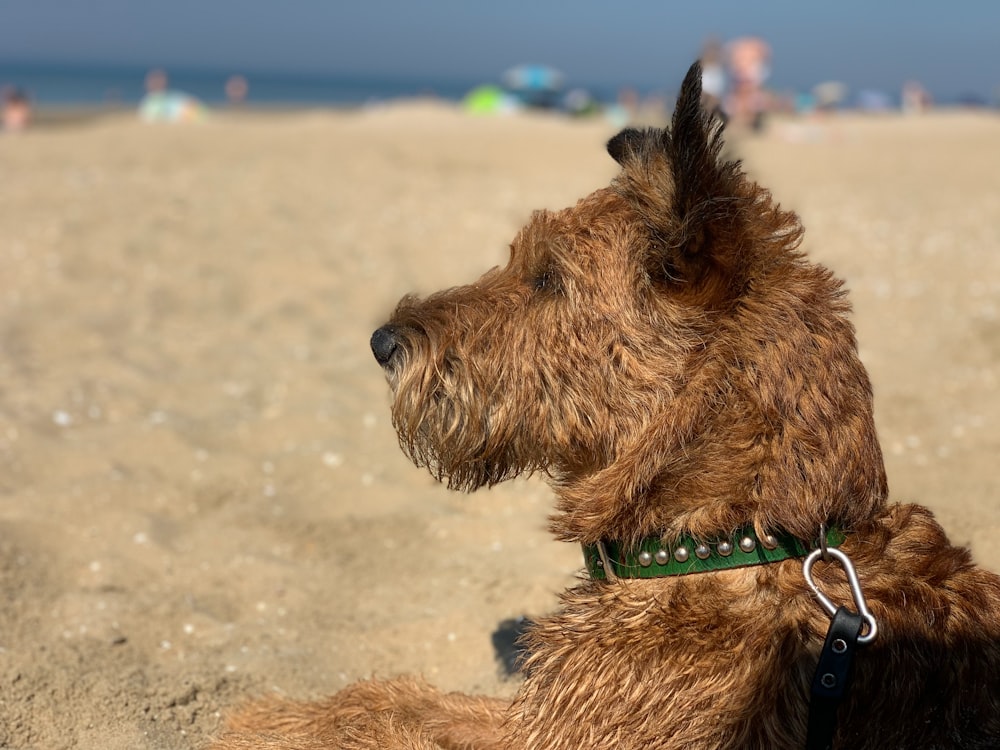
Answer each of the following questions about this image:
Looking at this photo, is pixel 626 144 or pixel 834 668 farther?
pixel 626 144

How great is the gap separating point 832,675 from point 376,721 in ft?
4.94

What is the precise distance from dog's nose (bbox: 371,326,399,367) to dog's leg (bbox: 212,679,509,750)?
1.13 m

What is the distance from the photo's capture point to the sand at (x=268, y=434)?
4258mm

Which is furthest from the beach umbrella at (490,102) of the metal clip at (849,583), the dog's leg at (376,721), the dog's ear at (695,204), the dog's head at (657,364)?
the metal clip at (849,583)

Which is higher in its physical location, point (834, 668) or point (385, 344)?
point (385, 344)

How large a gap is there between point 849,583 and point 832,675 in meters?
0.26

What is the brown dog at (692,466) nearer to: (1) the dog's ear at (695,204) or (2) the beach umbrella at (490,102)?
(1) the dog's ear at (695,204)

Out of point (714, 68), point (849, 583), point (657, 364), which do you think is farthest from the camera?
point (714, 68)

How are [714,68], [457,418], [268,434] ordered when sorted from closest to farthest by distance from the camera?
[457,418] → [268,434] → [714,68]

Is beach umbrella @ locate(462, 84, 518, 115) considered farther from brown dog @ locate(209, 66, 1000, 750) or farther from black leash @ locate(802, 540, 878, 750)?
black leash @ locate(802, 540, 878, 750)

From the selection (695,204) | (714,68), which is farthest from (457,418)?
(714,68)

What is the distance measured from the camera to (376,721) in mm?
3225

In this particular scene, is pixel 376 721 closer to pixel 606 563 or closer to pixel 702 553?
pixel 606 563

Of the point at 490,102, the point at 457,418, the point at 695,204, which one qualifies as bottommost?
the point at 457,418
